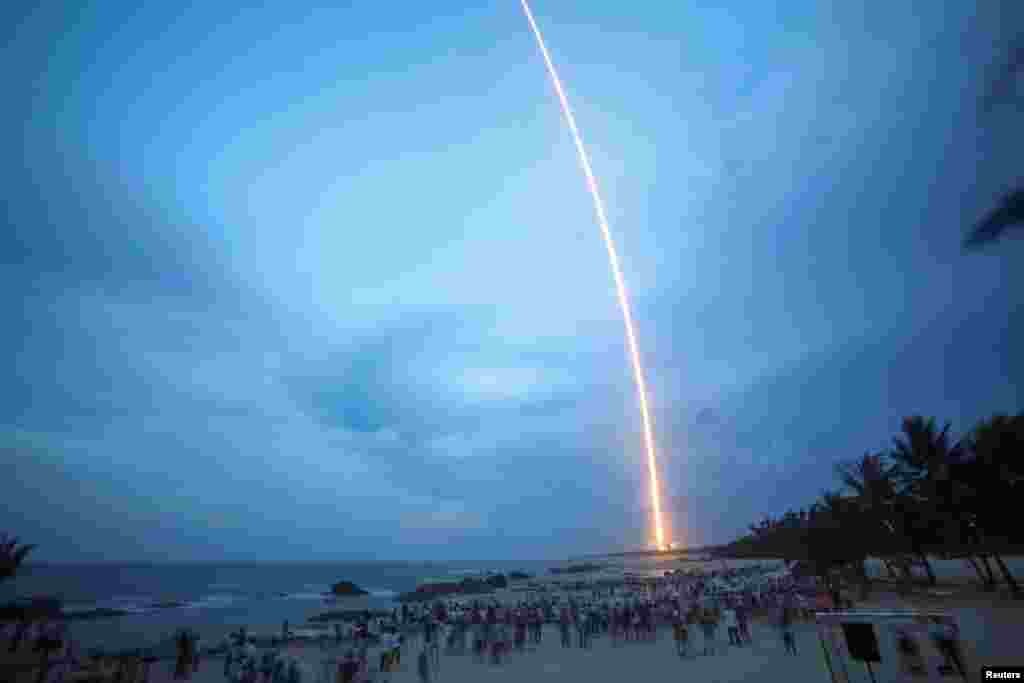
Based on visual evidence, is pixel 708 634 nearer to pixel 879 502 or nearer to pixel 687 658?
pixel 687 658

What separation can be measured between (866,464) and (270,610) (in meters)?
56.1

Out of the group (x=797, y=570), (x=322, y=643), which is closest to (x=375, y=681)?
(x=322, y=643)

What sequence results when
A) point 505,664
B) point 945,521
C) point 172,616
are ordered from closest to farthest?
point 505,664
point 945,521
point 172,616

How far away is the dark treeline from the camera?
2652 centimetres

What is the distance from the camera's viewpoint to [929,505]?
30328 mm

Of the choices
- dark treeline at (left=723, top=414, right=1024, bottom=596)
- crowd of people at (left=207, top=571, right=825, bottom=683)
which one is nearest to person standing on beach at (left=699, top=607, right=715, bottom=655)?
crowd of people at (left=207, top=571, right=825, bottom=683)

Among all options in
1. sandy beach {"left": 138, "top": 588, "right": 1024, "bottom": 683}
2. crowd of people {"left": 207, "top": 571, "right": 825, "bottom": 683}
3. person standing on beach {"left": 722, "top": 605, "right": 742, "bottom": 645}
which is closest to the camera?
sandy beach {"left": 138, "top": 588, "right": 1024, "bottom": 683}

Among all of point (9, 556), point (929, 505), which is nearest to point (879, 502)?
point (929, 505)

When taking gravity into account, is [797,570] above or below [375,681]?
above

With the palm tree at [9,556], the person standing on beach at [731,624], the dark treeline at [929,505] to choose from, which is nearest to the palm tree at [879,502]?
the dark treeline at [929,505]

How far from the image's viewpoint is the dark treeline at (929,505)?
26.5m

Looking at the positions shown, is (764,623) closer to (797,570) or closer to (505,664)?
(505,664)

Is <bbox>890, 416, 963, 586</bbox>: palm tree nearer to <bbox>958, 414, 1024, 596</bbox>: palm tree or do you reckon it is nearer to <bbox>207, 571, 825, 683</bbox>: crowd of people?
<bbox>958, 414, 1024, 596</bbox>: palm tree

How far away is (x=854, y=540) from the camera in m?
36.2
